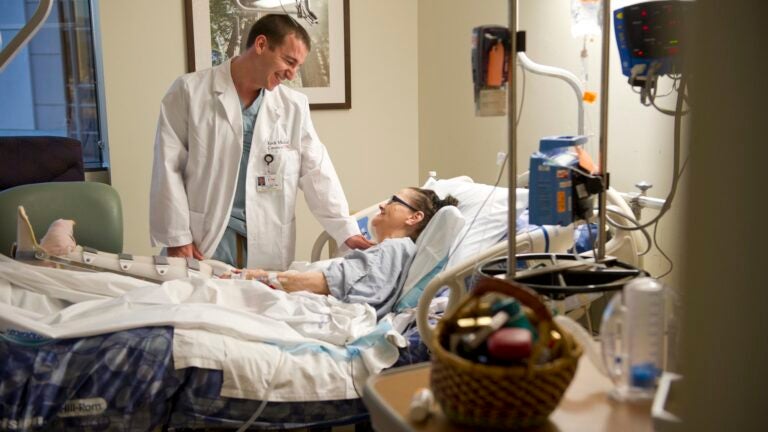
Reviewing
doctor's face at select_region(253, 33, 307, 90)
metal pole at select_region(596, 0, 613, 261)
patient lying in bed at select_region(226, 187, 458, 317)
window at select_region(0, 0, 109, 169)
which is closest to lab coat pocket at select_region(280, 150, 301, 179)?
doctor's face at select_region(253, 33, 307, 90)

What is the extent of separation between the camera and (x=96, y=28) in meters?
3.75

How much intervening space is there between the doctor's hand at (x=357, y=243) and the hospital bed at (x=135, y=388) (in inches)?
36.6

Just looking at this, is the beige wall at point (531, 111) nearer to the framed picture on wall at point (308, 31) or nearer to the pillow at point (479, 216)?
the pillow at point (479, 216)

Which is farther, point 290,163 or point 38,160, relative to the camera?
point 38,160

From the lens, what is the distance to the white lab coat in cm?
275

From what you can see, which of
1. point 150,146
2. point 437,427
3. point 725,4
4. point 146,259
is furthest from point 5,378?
point 150,146

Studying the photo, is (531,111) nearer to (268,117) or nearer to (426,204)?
(426,204)

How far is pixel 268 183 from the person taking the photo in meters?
2.89

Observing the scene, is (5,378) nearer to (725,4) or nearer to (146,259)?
(146,259)

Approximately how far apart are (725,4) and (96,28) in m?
3.78

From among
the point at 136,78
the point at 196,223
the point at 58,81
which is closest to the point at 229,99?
the point at 196,223

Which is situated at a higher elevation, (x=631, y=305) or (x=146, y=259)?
(x=631, y=305)

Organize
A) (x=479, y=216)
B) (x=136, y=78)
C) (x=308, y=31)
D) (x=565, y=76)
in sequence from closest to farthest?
(x=565, y=76) < (x=479, y=216) < (x=136, y=78) < (x=308, y=31)

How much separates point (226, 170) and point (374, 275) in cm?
77
